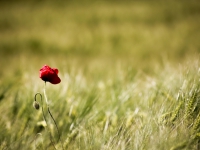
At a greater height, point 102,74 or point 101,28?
point 101,28

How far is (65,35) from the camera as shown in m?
3.08

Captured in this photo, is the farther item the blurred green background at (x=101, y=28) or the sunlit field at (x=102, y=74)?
the blurred green background at (x=101, y=28)

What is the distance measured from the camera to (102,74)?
172 cm

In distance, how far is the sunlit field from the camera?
70 cm

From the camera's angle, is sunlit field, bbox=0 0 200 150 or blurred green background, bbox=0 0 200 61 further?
blurred green background, bbox=0 0 200 61

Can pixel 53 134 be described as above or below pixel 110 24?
below

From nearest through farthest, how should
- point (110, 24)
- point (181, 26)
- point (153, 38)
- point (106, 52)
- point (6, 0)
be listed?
point (106, 52) → point (153, 38) → point (181, 26) → point (110, 24) → point (6, 0)

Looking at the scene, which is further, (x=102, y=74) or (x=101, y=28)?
(x=101, y=28)

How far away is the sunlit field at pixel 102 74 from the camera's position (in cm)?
70

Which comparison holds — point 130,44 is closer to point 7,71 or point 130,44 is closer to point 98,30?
point 98,30

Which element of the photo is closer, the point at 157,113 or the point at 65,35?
the point at 157,113

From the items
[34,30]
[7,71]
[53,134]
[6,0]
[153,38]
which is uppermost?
[6,0]

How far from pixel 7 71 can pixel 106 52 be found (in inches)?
43.4

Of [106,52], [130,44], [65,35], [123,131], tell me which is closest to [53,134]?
[123,131]
